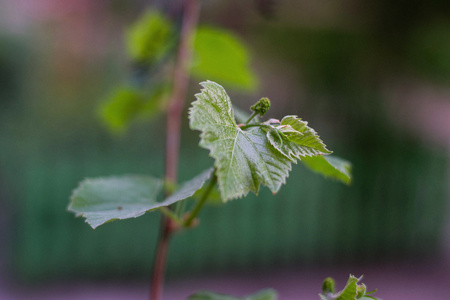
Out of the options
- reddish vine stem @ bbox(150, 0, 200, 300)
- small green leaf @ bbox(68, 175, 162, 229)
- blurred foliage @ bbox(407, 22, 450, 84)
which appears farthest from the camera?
blurred foliage @ bbox(407, 22, 450, 84)

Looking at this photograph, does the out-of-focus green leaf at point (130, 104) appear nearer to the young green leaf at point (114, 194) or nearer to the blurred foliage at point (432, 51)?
the young green leaf at point (114, 194)

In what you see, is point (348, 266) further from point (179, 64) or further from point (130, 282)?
point (179, 64)

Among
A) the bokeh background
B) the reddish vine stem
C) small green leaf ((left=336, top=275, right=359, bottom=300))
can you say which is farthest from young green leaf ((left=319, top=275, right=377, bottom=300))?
the bokeh background

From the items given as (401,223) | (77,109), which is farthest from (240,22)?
Result: (401,223)

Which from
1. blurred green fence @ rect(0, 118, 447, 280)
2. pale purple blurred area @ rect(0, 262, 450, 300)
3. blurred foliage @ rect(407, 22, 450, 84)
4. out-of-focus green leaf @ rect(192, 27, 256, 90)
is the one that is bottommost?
pale purple blurred area @ rect(0, 262, 450, 300)

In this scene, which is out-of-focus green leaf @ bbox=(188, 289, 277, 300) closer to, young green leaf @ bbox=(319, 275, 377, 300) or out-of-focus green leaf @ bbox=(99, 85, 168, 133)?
young green leaf @ bbox=(319, 275, 377, 300)

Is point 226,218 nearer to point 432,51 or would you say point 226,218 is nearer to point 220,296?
point 432,51

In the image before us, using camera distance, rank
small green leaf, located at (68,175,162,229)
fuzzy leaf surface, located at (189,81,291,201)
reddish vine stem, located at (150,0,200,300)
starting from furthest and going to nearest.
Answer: reddish vine stem, located at (150,0,200,300) < small green leaf, located at (68,175,162,229) < fuzzy leaf surface, located at (189,81,291,201)

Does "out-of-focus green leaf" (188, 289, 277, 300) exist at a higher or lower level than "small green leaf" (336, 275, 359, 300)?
lower
